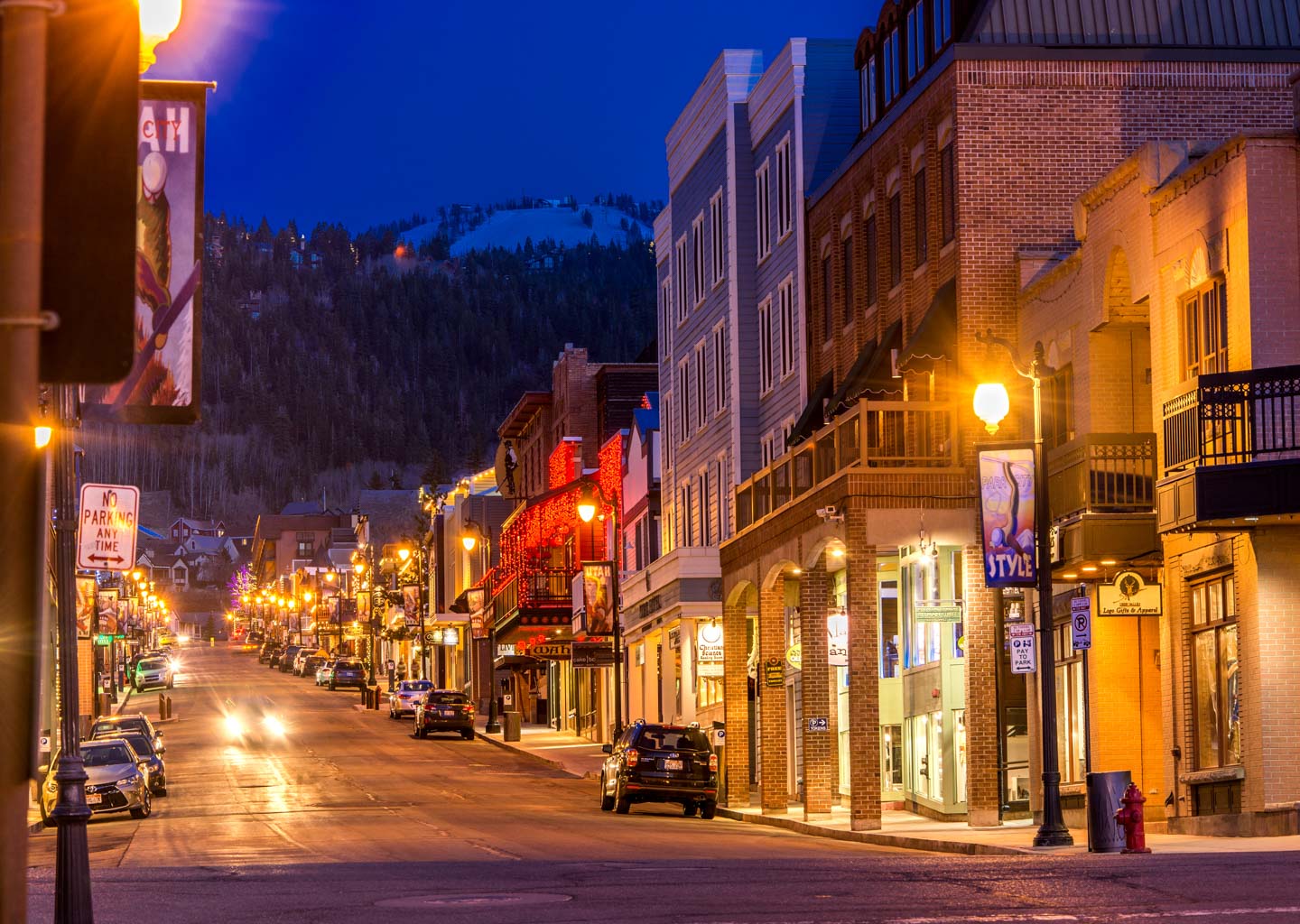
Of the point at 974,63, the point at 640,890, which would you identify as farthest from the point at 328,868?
the point at 974,63

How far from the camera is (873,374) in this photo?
3844cm

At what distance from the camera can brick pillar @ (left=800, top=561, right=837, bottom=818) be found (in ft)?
124

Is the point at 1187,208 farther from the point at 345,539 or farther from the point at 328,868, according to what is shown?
the point at 345,539

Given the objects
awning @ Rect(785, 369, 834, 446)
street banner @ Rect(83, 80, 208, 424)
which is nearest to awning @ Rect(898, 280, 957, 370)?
awning @ Rect(785, 369, 834, 446)

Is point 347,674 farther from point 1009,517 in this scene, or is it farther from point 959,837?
point 1009,517

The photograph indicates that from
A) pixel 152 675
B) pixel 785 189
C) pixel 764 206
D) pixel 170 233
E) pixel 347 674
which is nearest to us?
pixel 170 233

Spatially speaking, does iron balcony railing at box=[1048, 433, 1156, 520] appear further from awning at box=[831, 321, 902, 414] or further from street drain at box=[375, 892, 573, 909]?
street drain at box=[375, 892, 573, 909]

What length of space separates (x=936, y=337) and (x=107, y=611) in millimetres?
60131

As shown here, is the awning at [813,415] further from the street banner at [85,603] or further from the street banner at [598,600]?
the street banner at [85,603]

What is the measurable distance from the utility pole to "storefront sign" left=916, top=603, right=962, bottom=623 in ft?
101

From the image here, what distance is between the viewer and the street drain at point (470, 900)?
61.7ft

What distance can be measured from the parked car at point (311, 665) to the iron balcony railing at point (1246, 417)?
349ft

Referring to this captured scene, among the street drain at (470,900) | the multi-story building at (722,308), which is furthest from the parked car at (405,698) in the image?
the street drain at (470,900)

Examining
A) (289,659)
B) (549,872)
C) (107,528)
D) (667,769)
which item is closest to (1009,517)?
(549,872)
